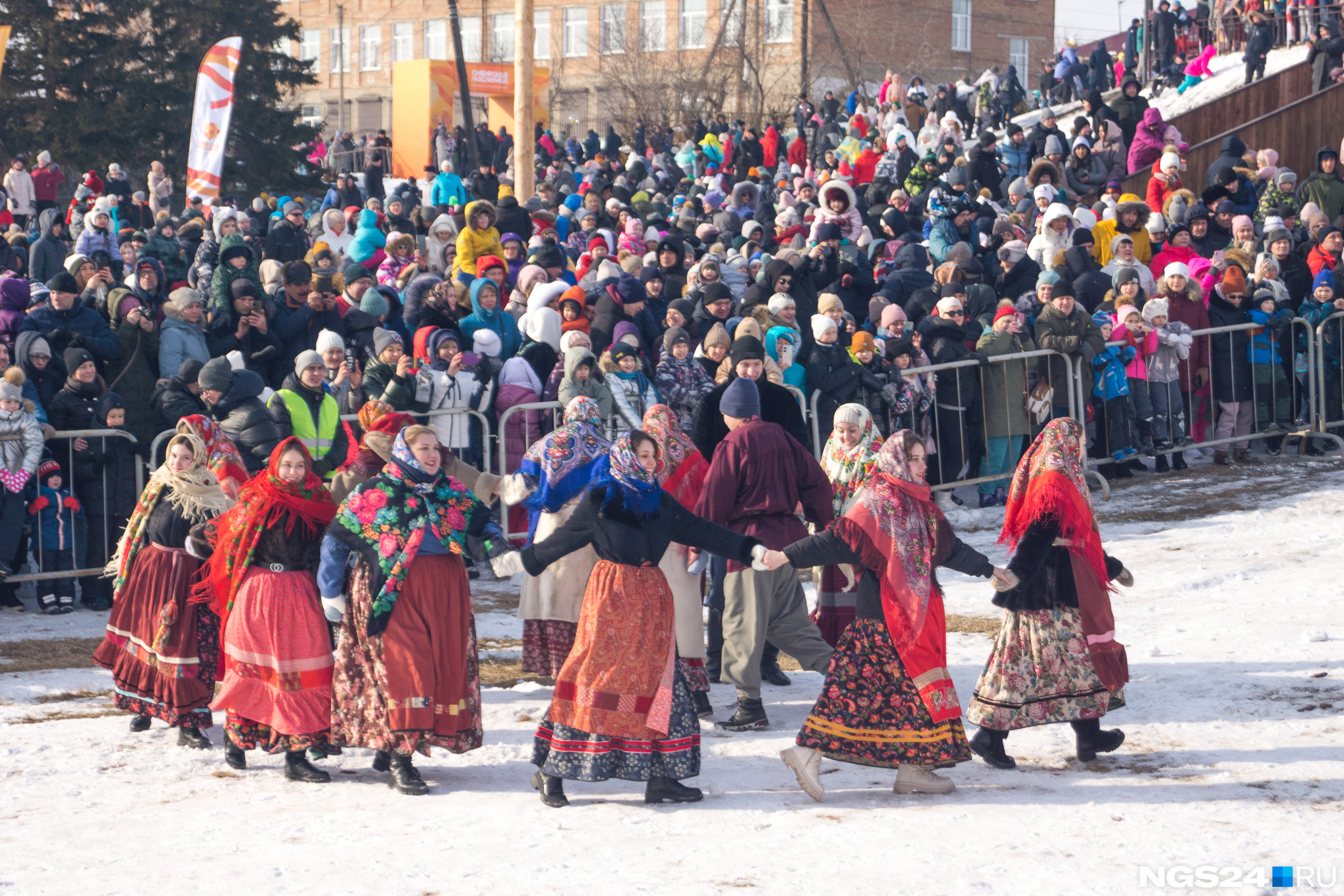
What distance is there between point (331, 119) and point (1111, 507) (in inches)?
2224

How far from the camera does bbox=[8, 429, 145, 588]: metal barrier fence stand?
31.7 ft

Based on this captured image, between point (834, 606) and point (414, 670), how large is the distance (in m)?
2.49

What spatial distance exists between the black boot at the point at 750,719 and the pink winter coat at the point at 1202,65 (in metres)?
23.0

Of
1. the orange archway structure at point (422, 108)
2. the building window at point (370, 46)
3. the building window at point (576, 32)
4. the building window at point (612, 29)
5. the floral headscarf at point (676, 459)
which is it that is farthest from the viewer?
the building window at point (370, 46)

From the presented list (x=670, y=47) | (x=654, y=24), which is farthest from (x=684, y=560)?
(x=654, y=24)

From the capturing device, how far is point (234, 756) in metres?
6.84

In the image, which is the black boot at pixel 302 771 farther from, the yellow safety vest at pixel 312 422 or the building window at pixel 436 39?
the building window at pixel 436 39

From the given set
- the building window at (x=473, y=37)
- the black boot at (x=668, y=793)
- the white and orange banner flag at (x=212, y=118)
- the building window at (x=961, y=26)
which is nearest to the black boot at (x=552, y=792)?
the black boot at (x=668, y=793)

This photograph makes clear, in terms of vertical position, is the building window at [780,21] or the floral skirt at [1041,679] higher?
the building window at [780,21]

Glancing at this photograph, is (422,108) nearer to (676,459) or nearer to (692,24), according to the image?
(692,24)

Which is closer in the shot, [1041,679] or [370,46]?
[1041,679]

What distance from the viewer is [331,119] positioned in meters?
64.3

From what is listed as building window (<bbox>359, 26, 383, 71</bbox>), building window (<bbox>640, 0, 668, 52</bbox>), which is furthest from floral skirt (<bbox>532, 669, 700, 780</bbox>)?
building window (<bbox>359, 26, 383, 71</bbox>)

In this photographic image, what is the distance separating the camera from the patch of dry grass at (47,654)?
862cm
